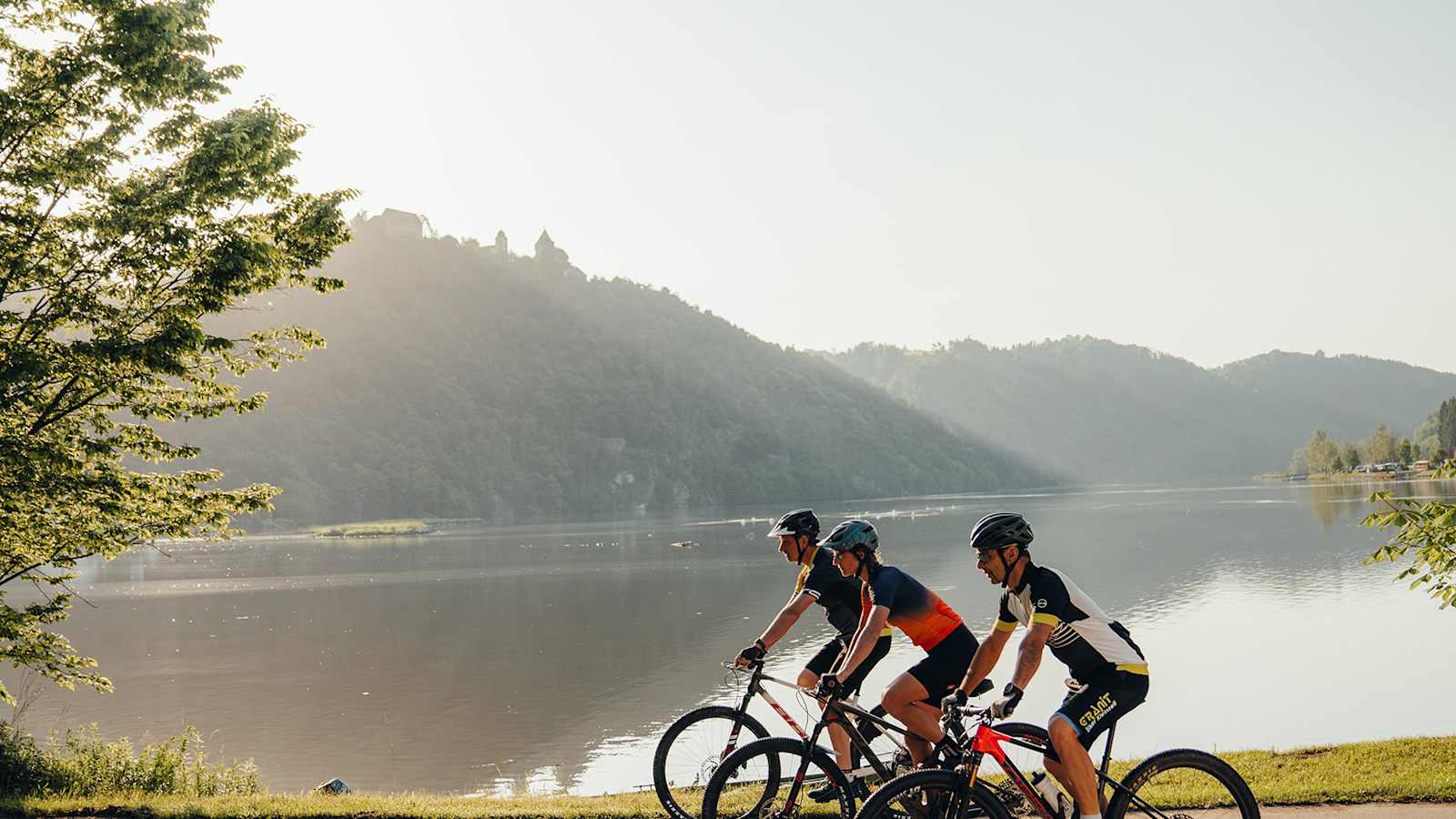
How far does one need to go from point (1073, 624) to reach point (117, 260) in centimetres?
1011

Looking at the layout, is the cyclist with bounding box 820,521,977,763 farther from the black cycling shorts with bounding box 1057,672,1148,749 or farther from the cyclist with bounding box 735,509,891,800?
the black cycling shorts with bounding box 1057,672,1148,749

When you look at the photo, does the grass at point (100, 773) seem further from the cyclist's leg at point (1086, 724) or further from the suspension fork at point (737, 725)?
the cyclist's leg at point (1086, 724)

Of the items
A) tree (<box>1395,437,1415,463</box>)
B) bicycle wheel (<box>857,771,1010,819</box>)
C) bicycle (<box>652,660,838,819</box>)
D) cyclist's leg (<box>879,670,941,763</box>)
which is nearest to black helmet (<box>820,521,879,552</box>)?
cyclist's leg (<box>879,670,941,763</box>)

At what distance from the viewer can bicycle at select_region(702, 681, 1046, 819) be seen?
691 cm

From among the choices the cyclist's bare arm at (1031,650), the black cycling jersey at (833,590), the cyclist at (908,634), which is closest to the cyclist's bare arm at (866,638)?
the cyclist at (908,634)

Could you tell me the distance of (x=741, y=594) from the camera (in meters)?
56.5

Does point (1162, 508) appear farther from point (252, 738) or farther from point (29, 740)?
point (29, 740)

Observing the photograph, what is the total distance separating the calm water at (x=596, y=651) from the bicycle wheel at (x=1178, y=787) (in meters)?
16.9

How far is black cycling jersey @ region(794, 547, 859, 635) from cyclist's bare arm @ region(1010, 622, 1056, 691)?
1929 millimetres

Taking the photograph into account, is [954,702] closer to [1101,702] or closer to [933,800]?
[933,800]

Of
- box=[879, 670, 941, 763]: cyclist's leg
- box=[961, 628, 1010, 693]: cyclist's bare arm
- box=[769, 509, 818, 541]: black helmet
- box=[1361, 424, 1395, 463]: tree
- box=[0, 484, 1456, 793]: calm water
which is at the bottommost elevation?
box=[0, 484, 1456, 793]: calm water

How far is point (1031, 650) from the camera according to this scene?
19.5 feet

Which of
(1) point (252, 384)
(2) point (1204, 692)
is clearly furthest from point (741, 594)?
(1) point (252, 384)

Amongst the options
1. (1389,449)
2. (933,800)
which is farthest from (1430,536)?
(1389,449)
